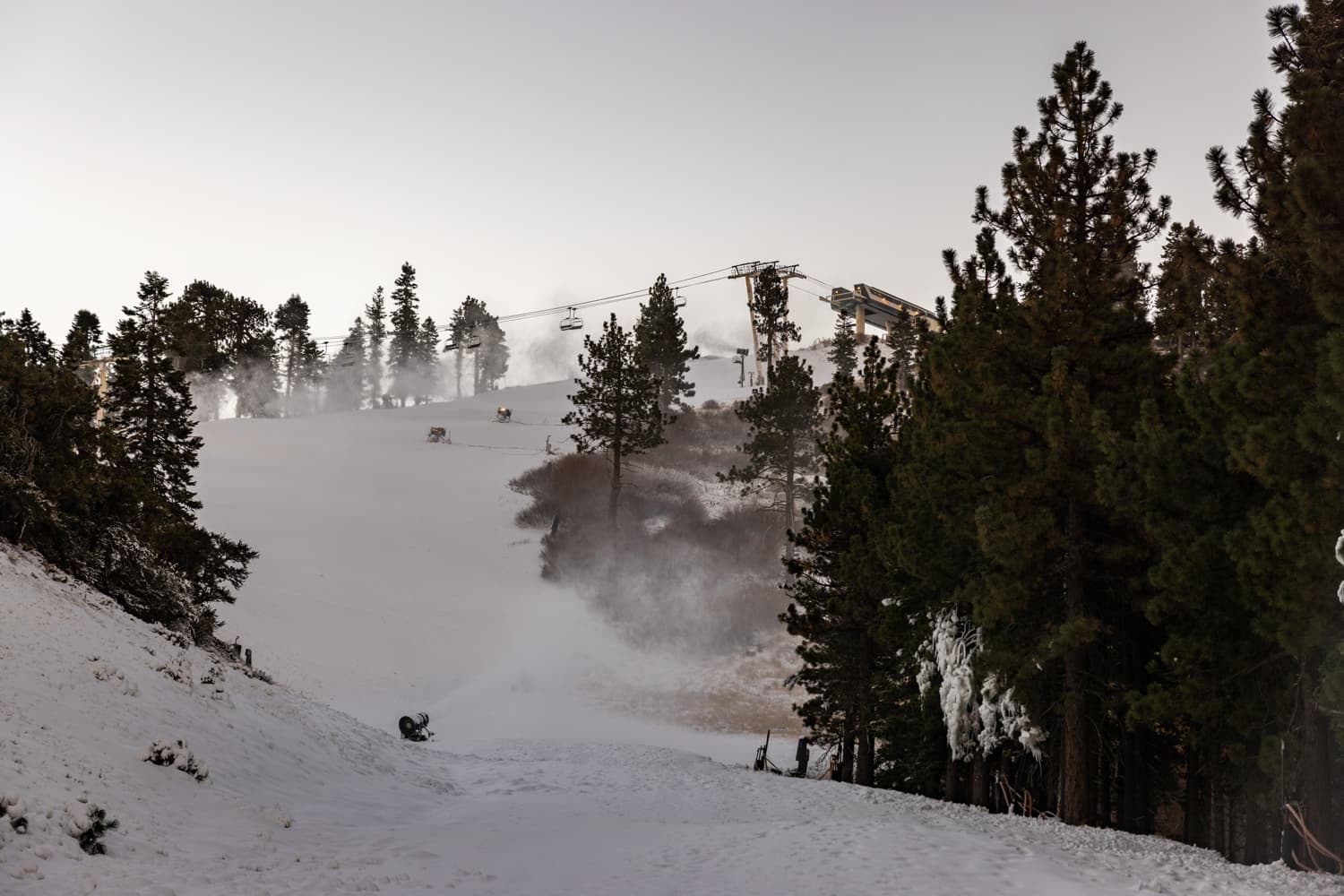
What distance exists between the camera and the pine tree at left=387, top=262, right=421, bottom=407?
98.9 metres

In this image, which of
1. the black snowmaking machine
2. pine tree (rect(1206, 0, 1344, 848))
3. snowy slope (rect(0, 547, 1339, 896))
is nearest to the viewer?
snowy slope (rect(0, 547, 1339, 896))

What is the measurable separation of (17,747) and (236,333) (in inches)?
3128

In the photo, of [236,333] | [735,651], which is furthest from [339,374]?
[735,651]

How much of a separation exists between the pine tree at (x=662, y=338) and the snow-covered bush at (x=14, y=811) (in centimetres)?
5997

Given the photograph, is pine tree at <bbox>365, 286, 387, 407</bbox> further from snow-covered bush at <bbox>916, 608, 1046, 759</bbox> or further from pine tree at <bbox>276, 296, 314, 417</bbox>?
snow-covered bush at <bbox>916, 608, 1046, 759</bbox>

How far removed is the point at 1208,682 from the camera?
11203 mm

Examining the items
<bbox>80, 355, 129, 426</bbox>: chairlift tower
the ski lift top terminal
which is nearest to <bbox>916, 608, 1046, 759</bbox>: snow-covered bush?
<bbox>80, 355, 129, 426</bbox>: chairlift tower

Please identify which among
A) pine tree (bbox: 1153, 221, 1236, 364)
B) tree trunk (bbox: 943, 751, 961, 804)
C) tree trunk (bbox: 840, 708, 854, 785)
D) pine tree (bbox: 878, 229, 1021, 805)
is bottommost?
tree trunk (bbox: 840, 708, 854, 785)

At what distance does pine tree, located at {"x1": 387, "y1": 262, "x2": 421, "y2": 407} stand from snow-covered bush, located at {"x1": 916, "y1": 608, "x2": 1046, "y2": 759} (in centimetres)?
9176

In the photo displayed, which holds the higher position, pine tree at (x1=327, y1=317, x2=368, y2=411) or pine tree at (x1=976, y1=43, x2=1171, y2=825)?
pine tree at (x1=327, y1=317, x2=368, y2=411)

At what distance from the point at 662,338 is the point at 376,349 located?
54.4 metres

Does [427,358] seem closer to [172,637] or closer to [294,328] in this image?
[294,328]

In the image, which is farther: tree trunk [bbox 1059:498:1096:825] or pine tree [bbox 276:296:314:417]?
pine tree [bbox 276:296:314:417]

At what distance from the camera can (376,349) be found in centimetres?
10756
